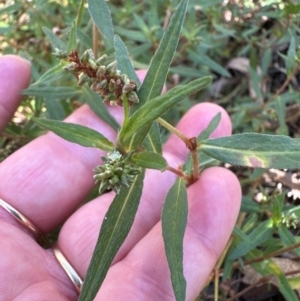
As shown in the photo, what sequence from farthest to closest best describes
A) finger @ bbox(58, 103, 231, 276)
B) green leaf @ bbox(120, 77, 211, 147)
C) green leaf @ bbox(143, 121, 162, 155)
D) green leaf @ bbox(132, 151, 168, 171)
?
finger @ bbox(58, 103, 231, 276), green leaf @ bbox(143, 121, 162, 155), green leaf @ bbox(132, 151, 168, 171), green leaf @ bbox(120, 77, 211, 147)

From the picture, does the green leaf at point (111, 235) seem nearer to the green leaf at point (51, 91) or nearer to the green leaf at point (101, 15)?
the green leaf at point (101, 15)

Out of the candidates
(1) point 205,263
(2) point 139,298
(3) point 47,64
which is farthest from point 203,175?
(3) point 47,64

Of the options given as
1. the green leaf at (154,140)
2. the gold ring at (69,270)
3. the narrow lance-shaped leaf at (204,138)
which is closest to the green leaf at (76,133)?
the green leaf at (154,140)

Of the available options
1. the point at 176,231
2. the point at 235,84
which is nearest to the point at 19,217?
the point at 176,231

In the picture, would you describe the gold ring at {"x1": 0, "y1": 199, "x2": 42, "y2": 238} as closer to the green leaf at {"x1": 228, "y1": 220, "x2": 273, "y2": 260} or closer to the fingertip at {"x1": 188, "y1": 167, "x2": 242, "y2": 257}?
the fingertip at {"x1": 188, "y1": 167, "x2": 242, "y2": 257}

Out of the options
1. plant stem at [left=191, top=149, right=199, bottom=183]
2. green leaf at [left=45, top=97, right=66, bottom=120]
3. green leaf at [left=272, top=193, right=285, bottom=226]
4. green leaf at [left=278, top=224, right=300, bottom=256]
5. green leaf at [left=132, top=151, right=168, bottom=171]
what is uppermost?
green leaf at [left=45, top=97, right=66, bottom=120]

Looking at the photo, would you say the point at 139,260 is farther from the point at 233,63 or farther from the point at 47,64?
the point at 233,63

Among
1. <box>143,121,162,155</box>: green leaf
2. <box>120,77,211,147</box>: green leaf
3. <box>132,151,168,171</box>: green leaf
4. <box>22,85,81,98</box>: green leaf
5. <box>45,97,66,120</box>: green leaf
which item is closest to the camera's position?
<box>120,77,211,147</box>: green leaf

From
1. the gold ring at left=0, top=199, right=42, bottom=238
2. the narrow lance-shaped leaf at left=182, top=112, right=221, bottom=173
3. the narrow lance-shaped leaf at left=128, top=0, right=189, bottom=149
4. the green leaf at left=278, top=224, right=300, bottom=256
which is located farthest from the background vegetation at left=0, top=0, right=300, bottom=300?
the narrow lance-shaped leaf at left=128, top=0, right=189, bottom=149
